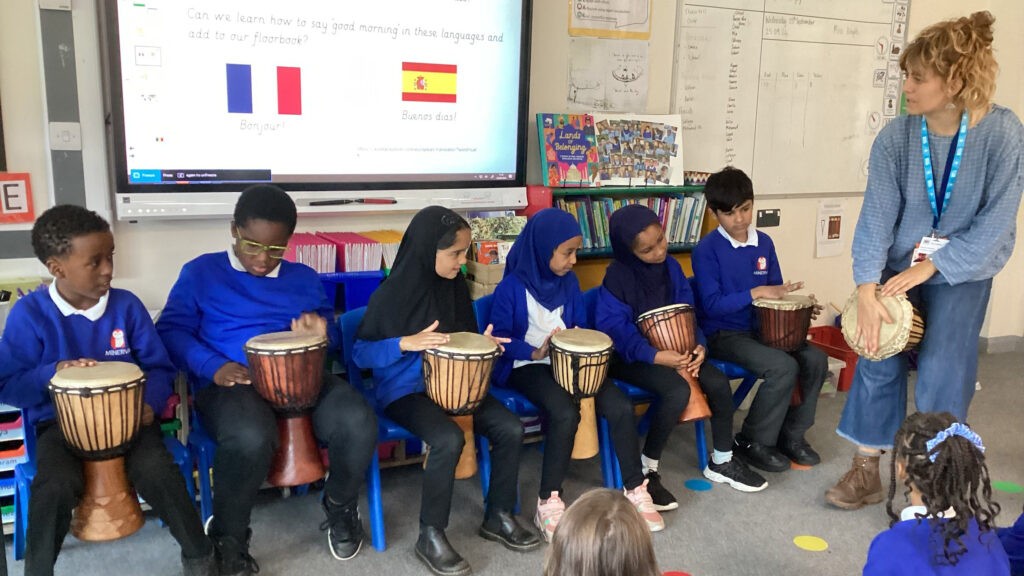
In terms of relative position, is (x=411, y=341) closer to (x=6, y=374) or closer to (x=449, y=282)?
(x=449, y=282)

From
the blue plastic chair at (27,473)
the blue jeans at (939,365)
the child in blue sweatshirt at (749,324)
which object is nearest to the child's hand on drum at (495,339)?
the blue plastic chair at (27,473)

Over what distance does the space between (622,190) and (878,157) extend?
1.33 m

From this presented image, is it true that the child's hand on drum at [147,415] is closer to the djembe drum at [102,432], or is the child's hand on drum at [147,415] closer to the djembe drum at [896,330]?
the djembe drum at [102,432]

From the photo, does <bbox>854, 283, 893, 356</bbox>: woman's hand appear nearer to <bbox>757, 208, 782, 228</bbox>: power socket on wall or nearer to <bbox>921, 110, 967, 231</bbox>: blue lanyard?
<bbox>921, 110, 967, 231</bbox>: blue lanyard

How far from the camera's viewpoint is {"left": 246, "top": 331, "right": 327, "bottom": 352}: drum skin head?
94.8 inches

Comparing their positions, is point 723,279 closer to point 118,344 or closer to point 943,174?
point 943,174

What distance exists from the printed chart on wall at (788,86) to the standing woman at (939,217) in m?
1.65

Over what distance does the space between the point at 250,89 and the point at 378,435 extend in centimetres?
152

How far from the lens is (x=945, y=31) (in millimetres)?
2582

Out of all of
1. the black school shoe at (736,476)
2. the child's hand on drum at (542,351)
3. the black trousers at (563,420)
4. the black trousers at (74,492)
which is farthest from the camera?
the black school shoe at (736,476)

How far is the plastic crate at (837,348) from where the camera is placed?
4629 millimetres

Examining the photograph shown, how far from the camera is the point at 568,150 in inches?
154

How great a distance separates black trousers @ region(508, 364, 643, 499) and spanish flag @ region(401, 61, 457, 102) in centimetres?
131

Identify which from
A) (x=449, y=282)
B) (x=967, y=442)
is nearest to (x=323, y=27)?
(x=449, y=282)
